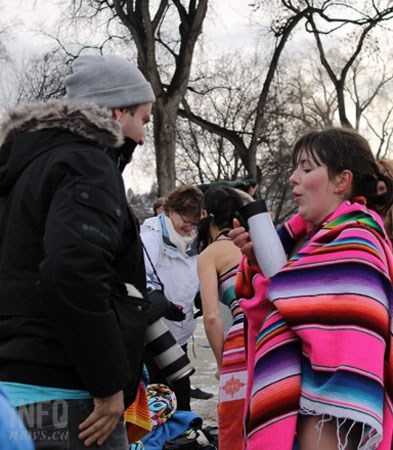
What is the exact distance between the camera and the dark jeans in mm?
2100

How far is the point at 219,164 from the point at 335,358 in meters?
29.4

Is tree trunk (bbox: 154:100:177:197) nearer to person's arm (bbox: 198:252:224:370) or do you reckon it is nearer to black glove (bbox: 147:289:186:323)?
person's arm (bbox: 198:252:224:370)

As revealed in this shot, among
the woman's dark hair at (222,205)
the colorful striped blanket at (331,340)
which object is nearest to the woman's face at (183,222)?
the woman's dark hair at (222,205)

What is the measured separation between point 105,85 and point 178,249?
2.76 meters

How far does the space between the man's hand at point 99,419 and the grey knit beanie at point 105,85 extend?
1.04 meters

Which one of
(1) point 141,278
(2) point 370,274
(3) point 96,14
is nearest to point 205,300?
(1) point 141,278

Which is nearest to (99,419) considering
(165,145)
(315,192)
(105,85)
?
(315,192)

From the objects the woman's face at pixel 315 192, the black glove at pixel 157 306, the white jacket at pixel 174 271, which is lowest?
the white jacket at pixel 174 271

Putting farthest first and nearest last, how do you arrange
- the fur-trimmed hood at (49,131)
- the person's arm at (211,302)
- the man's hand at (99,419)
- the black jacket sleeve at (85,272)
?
the person's arm at (211,302)
the fur-trimmed hood at (49,131)
the man's hand at (99,419)
the black jacket sleeve at (85,272)

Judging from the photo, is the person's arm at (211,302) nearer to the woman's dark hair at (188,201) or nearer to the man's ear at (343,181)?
Result: the woman's dark hair at (188,201)

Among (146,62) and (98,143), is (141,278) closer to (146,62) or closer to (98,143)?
(98,143)

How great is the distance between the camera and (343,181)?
8.07 ft

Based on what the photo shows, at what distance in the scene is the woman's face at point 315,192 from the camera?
2453 millimetres

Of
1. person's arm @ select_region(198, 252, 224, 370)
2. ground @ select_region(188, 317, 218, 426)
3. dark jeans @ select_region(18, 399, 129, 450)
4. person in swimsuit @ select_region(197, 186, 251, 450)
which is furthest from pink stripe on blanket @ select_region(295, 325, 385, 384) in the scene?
ground @ select_region(188, 317, 218, 426)
